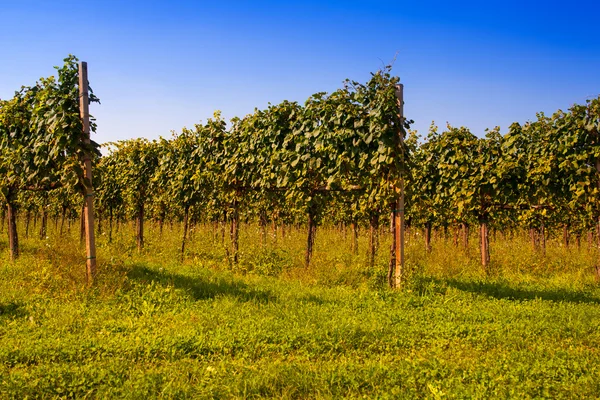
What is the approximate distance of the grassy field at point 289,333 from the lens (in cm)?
451

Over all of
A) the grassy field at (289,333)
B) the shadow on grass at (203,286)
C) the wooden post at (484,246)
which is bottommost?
the grassy field at (289,333)

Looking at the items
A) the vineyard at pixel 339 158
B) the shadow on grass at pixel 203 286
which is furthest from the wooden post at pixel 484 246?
the shadow on grass at pixel 203 286

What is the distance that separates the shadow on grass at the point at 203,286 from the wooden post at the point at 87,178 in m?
0.86

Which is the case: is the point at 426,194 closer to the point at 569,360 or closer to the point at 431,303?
the point at 431,303

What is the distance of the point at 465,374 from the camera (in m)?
4.76

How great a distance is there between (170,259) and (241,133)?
13.7 ft

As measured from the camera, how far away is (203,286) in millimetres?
8516

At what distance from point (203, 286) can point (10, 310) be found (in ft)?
10.4

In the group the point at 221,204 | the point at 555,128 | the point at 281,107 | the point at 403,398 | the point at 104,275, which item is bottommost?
the point at 403,398

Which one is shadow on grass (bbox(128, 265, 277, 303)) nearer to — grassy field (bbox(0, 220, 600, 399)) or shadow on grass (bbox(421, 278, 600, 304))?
grassy field (bbox(0, 220, 600, 399))

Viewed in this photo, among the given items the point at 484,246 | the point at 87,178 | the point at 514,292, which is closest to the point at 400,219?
the point at 514,292

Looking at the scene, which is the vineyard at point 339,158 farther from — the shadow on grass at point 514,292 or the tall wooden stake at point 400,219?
the shadow on grass at point 514,292

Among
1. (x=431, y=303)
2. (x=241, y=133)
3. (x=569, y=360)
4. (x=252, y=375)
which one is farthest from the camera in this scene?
(x=241, y=133)

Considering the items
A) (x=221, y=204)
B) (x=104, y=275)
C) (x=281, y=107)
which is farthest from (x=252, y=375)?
(x=221, y=204)
